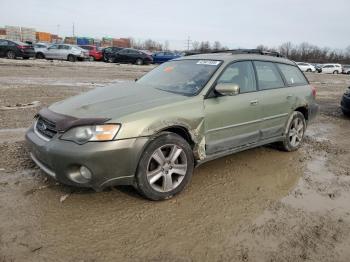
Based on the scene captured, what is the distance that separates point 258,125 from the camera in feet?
15.9

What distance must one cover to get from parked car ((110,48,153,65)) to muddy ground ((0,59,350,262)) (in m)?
25.7

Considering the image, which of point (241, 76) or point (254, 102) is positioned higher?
point (241, 76)

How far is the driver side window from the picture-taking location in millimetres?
4516

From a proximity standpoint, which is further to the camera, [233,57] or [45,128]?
[233,57]

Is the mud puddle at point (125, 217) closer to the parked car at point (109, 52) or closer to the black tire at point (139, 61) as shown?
the black tire at point (139, 61)

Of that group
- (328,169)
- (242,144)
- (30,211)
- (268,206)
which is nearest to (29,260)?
(30,211)

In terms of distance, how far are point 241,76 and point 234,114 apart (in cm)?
66

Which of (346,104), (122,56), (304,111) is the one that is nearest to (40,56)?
(122,56)

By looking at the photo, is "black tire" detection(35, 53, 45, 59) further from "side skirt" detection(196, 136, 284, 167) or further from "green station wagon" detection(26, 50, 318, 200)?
"side skirt" detection(196, 136, 284, 167)

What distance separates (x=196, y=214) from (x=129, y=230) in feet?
2.37

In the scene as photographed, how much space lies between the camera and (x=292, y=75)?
5.83m

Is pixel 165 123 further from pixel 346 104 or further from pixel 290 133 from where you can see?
pixel 346 104

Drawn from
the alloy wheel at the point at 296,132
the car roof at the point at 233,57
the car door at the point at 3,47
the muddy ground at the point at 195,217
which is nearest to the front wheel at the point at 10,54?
the car door at the point at 3,47

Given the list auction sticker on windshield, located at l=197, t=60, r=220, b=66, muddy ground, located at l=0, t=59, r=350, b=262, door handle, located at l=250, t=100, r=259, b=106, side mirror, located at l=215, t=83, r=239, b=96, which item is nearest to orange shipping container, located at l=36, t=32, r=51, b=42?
auction sticker on windshield, located at l=197, t=60, r=220, b=66
